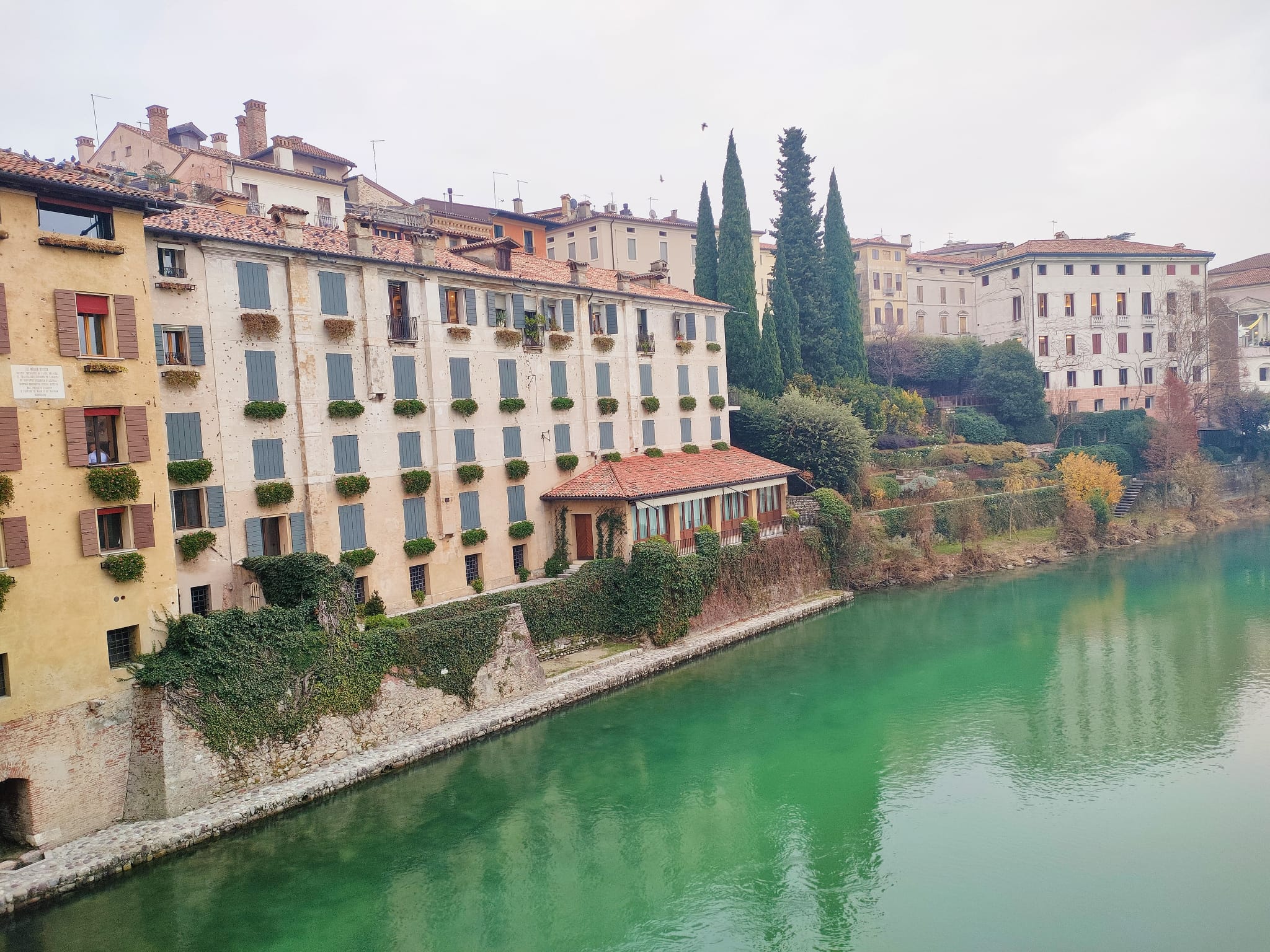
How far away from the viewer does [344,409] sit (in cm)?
2433

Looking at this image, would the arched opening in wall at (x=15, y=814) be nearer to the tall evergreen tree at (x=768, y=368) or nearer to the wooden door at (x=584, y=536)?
the wooden door at (x=584, y=536)

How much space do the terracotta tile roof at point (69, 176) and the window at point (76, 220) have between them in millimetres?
475

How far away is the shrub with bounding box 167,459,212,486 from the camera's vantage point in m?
21.0

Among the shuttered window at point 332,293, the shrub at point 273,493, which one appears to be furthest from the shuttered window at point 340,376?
the shrub at point 273,493

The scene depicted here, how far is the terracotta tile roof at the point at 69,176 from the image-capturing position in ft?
53.9

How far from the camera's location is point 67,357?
55.4ft

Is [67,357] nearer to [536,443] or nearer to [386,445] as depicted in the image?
[386,445]

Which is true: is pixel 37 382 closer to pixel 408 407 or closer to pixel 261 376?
pixel 261 376

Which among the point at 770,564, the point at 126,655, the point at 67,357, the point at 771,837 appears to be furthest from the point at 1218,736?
the point at 67,357

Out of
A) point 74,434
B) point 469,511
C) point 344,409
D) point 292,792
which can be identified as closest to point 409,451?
point 344,409

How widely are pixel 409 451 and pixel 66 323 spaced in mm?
10218

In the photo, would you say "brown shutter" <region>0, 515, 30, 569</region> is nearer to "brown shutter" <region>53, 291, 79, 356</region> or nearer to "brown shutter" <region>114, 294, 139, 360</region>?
"brown shutter" <region>53, 291, 79, 356</region>

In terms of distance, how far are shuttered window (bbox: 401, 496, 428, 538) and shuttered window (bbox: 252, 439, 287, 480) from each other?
12.0 ft

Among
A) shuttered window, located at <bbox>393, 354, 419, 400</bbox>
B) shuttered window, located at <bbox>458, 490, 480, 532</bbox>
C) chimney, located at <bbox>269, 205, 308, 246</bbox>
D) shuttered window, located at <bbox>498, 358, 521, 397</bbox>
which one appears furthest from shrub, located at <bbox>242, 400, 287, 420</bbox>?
shuttered window, located at <bbox>498, 358, 521, 397</bbox>
